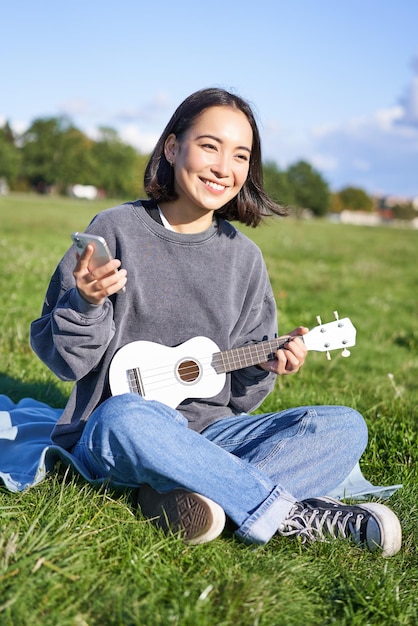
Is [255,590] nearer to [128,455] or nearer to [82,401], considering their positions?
[128,455]

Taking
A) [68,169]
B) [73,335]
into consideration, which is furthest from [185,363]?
[68,169]

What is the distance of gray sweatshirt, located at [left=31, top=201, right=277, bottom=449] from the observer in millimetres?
3422

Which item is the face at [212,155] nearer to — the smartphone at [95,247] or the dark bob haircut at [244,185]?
the dark bob haircut at [244,185]

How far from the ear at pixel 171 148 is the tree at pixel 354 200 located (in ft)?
558

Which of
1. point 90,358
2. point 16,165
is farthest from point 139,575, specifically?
point 16,165

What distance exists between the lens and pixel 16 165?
3863 inches

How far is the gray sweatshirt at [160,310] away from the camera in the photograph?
3422mm

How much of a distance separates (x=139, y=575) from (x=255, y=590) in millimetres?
423

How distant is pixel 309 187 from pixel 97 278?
10405 centimetres

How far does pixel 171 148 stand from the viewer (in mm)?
4031

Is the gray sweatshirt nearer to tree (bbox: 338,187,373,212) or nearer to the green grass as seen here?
the green grass

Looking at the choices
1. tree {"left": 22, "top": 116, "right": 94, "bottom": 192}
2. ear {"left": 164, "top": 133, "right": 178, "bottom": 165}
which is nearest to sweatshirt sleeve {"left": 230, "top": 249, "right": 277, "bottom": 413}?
ear {"left": 164, "top": 133, "right": 178, "bottom": 165}

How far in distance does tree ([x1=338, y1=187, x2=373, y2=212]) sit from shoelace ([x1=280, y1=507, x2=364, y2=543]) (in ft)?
560

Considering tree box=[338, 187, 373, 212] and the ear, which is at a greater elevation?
the ear
